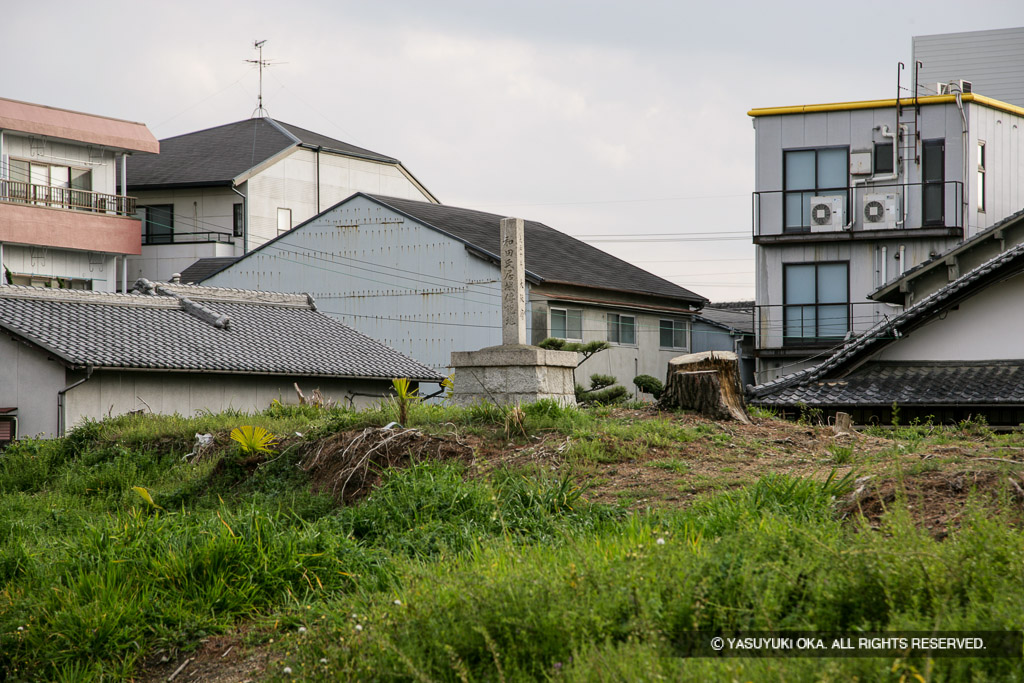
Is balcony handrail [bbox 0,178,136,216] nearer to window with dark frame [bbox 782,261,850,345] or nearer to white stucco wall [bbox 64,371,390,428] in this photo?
white stucco wall [bbox 64,371,390,428]

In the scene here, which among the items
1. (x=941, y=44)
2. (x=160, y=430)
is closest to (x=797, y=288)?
(x=941, y=44)

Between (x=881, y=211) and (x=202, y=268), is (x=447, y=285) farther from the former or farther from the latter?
(x=202, y=268)

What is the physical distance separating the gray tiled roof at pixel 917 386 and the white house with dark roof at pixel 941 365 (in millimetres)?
15

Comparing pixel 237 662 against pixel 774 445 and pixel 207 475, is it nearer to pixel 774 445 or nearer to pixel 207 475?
pixel 207 475

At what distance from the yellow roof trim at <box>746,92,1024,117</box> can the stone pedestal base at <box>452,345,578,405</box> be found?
15.8 m

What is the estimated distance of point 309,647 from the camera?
5.15m

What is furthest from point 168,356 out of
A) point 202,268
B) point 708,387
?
point 202,268

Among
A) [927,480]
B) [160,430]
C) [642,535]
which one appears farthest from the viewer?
[160,430]

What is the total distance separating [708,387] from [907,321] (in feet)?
25.0

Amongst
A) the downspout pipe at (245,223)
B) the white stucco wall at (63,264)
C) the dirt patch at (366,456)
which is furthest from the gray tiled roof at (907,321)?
the downspout pipe at (245,223)

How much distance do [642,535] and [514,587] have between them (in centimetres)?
101

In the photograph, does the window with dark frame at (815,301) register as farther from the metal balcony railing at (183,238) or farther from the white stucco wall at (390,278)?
the metal balcony railing at (183,238)

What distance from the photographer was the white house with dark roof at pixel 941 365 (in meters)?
15.4

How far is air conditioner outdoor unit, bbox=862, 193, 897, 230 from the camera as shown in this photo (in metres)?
24.4
